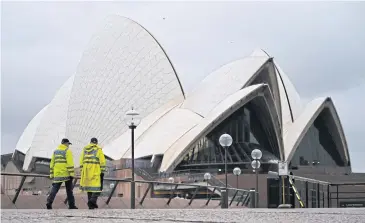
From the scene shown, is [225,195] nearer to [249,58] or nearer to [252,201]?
[252,201]

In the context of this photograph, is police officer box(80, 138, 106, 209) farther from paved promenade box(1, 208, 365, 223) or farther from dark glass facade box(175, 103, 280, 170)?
dark glass facade box(175, 103, 280, 170)

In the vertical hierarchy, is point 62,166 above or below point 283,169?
above

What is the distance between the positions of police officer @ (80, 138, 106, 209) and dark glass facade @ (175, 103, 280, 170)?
77.4ft

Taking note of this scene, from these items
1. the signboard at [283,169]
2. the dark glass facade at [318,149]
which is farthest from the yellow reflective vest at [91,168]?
the dark glass facade at [318,149]

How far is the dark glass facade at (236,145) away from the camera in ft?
110

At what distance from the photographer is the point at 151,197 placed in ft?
46.5

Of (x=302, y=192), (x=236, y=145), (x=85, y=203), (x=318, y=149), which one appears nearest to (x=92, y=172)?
(x=85, y=203)

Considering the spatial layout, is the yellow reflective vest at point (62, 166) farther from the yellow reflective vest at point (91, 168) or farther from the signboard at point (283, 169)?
the signboard at point (283, 169)

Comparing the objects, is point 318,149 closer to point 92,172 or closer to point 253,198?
point 253,198

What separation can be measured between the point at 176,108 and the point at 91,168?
26844mm

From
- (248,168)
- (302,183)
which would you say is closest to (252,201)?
(302,183)

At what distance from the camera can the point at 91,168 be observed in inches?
356

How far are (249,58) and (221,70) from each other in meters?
1.95

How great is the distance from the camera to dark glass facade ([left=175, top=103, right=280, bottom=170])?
33.4m
